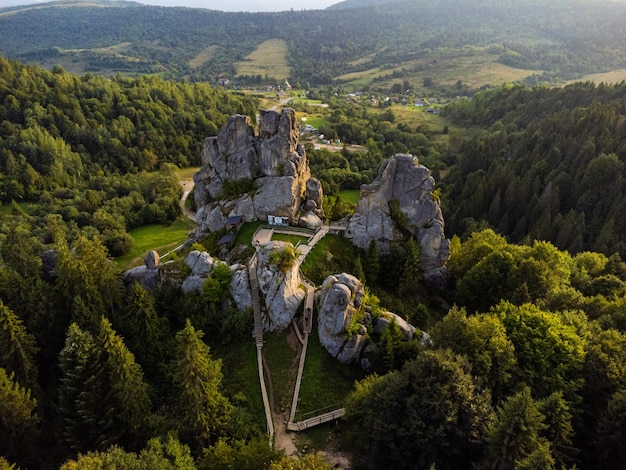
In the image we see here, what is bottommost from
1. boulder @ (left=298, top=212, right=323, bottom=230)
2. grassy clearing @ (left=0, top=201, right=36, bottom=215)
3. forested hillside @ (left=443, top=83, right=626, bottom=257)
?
grassy clearing @ (left=0, top=201, right=36, bottom=215)

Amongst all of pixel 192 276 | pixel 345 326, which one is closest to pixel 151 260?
pixel 192 276

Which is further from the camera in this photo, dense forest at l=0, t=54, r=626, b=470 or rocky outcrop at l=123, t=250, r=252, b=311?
rocky outcrop at l=123, t=250, r=252, b=311

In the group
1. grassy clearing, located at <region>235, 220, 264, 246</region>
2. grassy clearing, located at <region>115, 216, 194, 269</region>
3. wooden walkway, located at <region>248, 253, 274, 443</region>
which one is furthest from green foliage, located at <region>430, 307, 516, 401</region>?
grassy clearing, located at <region>115, 216, 194, 269</region>

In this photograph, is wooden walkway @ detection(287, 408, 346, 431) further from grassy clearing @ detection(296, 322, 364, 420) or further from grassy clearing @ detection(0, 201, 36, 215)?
grassy clearing @ detection(0, 201, 36, 215)

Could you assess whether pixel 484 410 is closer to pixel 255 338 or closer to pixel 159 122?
pixel 255 338

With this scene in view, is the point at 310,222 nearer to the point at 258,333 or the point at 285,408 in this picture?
the point at 258,333

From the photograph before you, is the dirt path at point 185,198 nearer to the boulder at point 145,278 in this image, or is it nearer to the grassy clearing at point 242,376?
the boulder at point 145,278
